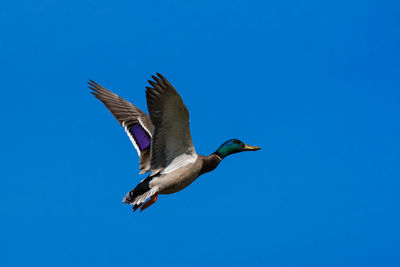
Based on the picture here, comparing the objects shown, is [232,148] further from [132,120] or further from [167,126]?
[132,120]

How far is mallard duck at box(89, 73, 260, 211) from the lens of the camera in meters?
5.73

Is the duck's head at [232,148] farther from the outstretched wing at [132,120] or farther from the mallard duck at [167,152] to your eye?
the outstretched wing at [132,120]

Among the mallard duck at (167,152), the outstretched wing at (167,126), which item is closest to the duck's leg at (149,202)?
the mallard duck at (167,152)

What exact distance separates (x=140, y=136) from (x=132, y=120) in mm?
386

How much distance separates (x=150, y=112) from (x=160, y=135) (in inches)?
15.2

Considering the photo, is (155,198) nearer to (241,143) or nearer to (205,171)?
(205,171)

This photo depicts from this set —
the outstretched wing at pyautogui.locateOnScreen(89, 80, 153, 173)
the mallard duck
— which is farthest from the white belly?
the outstretched wing at pyautogui.locateOnScreen(89, 80, 153, 173)

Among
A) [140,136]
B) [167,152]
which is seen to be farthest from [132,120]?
[167,152]

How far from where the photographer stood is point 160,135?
6117 millimetres

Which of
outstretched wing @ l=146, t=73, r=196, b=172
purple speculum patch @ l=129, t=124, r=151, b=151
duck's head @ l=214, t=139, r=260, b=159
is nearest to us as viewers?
outstretched wing @ l=146, t=73, r=196, b=172

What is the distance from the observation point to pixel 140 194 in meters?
6.20

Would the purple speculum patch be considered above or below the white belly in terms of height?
above

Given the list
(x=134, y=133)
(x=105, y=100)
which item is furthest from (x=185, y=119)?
(x=105, y=100)

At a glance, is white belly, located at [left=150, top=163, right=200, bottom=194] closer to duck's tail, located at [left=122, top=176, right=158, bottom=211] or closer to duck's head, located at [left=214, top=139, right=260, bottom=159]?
duck's tail, located at [left=122, top=176, right=158, bottom=211]
